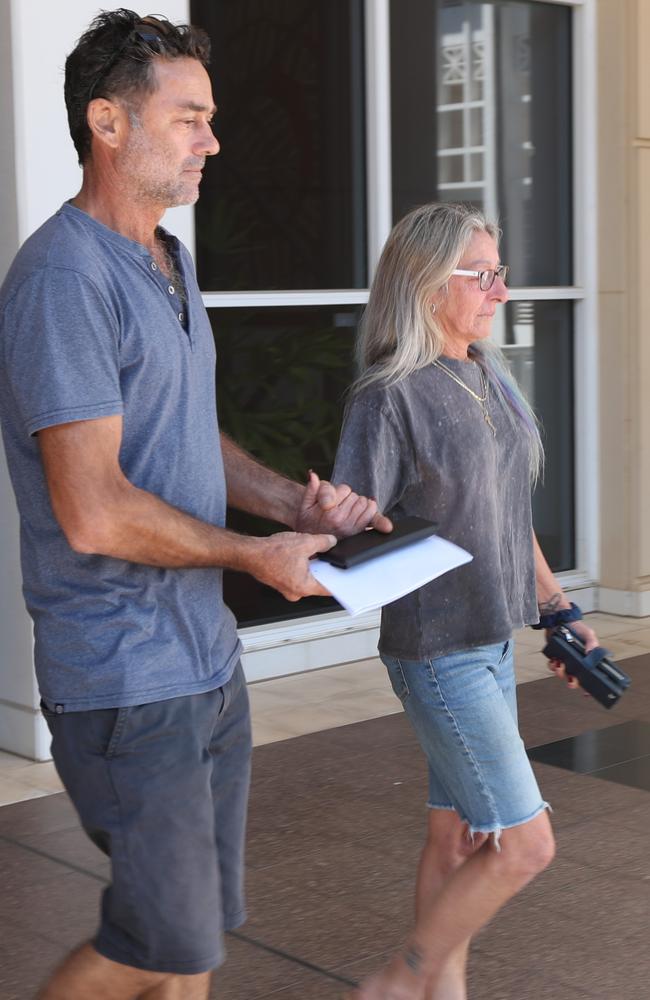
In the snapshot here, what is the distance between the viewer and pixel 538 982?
3568 millimetres

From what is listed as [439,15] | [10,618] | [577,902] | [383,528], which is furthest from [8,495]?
[439,15]

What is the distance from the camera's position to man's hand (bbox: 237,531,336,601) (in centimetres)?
248

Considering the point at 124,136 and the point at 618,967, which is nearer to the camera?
the point at 124,136

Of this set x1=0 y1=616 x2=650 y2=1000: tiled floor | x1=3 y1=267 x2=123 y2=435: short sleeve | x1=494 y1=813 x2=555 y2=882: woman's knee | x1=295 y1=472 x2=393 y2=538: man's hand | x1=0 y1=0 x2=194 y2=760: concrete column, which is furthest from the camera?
x1=0 y1=0 x2=194 y2=760: concrete column

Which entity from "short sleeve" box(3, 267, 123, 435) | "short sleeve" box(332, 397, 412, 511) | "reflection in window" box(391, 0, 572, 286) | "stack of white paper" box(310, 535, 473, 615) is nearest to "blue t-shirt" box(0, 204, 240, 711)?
"short sleeve" box(3, 267, 123, 435)

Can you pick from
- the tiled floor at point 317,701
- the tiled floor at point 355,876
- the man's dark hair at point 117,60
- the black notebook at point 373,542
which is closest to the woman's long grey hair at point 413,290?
the black notebook at point 373,542

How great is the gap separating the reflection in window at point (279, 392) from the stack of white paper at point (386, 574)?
385 centimetres

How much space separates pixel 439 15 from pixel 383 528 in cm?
527

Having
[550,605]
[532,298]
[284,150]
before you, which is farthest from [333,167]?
[550,605]

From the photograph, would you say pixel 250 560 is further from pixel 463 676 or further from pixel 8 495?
pixel 8 495

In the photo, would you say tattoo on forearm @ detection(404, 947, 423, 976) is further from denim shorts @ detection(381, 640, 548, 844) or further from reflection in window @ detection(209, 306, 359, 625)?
reflection in window @ detection(209, 306, 359, 625)

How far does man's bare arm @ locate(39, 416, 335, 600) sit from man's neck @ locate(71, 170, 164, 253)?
399mm

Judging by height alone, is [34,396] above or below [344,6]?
below

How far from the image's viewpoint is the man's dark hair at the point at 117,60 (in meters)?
2.53
